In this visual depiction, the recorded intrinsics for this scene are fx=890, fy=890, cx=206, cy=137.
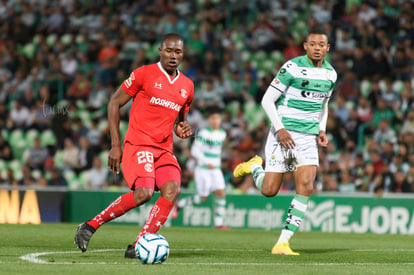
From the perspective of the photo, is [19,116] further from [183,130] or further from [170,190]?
[170,190]

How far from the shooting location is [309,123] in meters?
10.0

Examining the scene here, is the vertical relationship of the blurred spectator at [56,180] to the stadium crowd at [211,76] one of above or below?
below

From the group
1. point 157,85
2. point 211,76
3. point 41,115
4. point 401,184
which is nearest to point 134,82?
point 157,85

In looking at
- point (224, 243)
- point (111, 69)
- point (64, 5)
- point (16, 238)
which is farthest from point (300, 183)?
point (64, 5)

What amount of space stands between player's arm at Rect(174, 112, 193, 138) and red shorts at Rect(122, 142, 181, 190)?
27 cm

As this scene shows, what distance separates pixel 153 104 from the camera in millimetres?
9195

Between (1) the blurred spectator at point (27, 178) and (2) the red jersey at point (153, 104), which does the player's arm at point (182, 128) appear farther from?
(1) the blurred spectator at point (27, 178)

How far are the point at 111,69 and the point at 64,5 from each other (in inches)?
166

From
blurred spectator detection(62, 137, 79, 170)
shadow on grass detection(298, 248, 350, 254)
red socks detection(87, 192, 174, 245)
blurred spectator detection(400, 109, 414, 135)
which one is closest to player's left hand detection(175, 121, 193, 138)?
red socks detection(87, 192, 174, 245)

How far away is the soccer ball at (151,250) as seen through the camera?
313 inches

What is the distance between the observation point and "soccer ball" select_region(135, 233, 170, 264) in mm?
7957

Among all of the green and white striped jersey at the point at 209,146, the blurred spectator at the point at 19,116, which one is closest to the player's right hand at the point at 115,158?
the green and white striped jersey at the point at 209,146

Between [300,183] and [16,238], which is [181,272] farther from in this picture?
[16,238]

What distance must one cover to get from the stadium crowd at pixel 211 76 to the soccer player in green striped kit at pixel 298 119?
845 cm
